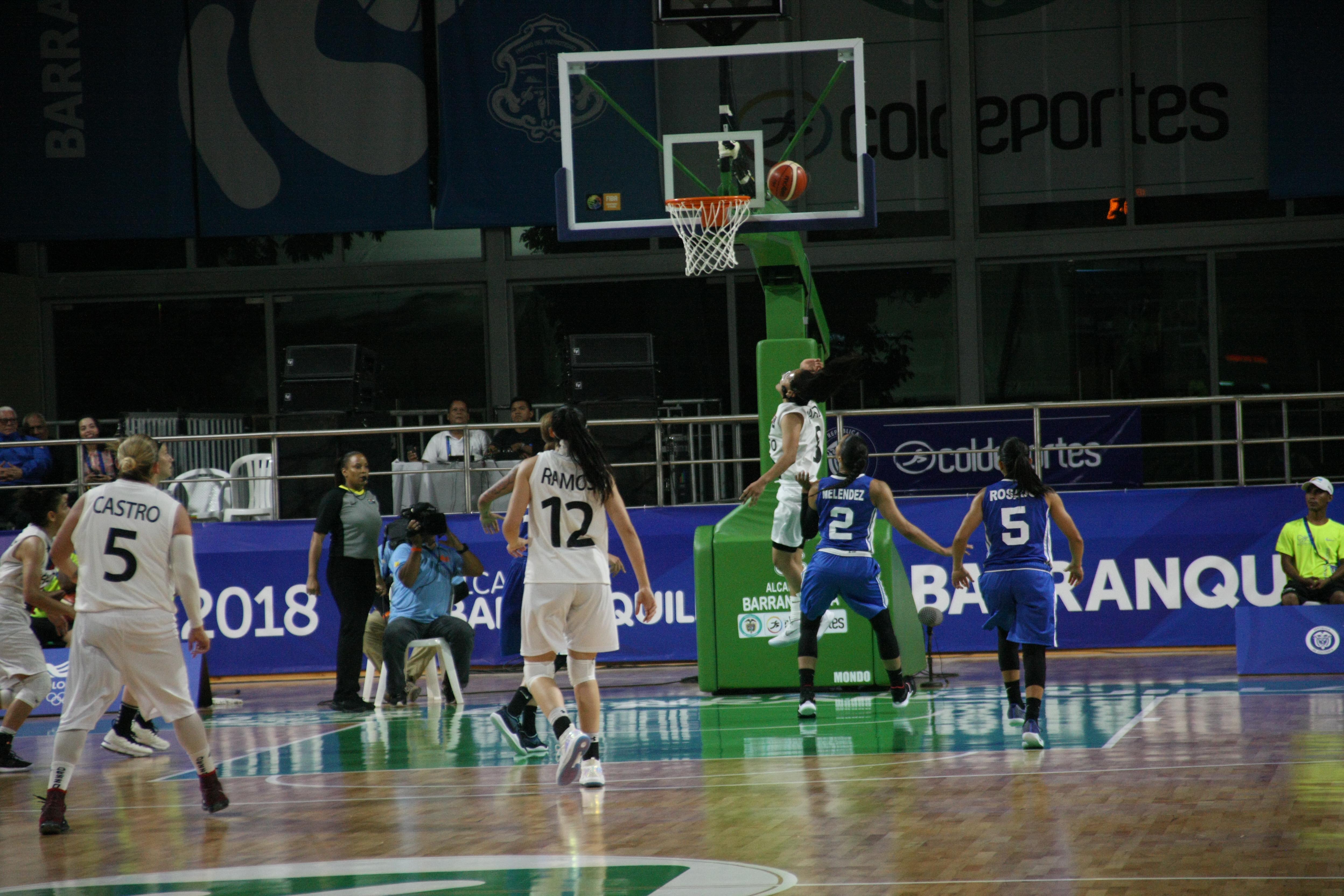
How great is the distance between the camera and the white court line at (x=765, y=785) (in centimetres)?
792

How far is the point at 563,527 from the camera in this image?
314 inches

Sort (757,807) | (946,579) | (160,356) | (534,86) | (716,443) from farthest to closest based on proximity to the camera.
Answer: (160,356) < (534,86) < (716,443) < (946,579) < (757,807)

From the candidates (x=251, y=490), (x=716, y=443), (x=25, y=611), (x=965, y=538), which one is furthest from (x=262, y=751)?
(x=716, y=443)

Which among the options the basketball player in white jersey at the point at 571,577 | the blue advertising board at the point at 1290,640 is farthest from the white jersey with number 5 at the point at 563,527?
the blue advertising board at the point at 1290,640

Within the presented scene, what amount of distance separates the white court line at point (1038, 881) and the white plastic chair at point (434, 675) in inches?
292

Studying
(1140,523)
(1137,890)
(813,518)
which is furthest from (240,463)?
(1137,890)

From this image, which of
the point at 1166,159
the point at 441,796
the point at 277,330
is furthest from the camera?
the point at 277,330

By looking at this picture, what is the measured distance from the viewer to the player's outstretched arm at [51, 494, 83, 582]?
24.8 feet

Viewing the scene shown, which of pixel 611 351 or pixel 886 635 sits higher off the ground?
pixel 611 351

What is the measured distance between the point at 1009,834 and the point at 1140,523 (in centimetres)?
899

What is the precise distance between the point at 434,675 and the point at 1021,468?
5945mm

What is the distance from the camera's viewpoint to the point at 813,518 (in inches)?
433

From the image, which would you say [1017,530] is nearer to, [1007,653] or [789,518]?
[1007,653]

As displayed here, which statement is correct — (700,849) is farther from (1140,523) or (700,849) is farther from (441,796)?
(1140,523)
